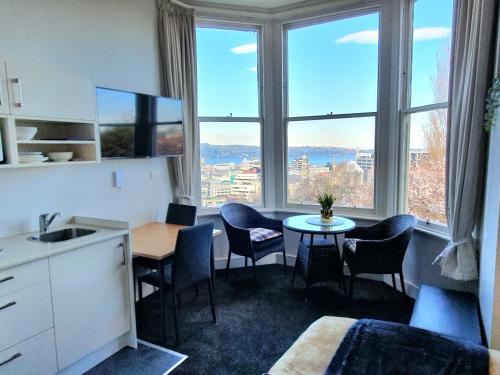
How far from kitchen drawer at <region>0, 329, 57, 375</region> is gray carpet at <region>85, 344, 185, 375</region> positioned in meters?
0.37

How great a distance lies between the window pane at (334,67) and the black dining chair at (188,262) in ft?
7.19

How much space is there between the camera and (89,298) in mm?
2223

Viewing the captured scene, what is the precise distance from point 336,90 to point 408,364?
3183 mm

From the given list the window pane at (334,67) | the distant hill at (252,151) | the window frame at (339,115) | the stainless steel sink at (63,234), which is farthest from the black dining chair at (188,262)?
the window pane at (334,67)

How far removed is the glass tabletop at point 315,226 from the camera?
125 inches

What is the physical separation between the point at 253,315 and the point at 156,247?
1107mm

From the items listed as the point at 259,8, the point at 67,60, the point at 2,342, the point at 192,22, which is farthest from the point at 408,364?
the point at 259,8

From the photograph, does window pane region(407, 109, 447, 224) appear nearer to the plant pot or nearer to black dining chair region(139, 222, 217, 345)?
the plant pot

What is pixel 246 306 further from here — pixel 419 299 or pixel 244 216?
pixel 419 299

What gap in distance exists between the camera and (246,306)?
10.5ft

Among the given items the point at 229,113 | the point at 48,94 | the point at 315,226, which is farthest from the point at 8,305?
the point at 229,113

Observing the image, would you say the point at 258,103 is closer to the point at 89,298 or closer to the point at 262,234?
the point at 262,234

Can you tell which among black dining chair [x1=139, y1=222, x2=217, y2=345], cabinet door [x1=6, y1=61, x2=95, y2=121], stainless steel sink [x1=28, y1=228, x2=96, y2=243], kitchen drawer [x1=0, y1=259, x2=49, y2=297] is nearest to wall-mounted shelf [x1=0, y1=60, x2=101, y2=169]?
cabinet door [x1=6, y1=61, x2=95, y2=121]

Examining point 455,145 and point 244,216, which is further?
point 244,216
